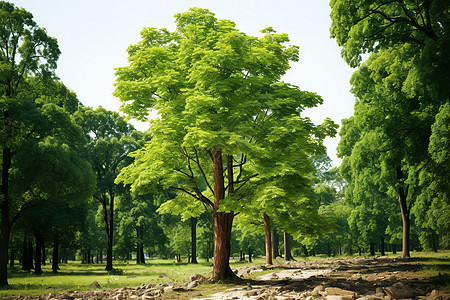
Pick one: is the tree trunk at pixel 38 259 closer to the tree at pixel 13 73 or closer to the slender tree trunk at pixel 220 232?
the tree at pixel 13 73

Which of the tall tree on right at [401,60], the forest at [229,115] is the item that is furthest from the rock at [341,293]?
the tall tree on right at [401,60]

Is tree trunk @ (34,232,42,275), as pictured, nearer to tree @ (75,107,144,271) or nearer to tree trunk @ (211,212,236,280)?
tree @ (75,107,144,271)

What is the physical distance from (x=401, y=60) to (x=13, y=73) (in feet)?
71.3

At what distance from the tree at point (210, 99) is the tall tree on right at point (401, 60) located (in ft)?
10.4

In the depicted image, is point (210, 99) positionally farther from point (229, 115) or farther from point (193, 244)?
point (193, 244)

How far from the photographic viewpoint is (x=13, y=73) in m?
21.3

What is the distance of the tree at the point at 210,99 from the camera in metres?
14.0

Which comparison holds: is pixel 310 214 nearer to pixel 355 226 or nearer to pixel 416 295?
pixel 416 295

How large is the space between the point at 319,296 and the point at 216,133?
6.63 metres

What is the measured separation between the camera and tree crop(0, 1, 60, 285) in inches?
797

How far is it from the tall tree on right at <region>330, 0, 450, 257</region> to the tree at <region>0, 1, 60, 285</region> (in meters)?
18.1

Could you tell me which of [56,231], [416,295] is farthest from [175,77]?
[56,231]

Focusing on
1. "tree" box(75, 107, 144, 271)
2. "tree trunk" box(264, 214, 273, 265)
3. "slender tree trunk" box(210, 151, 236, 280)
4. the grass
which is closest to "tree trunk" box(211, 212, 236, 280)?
"slender tree trunk" box(210, 151, 236, 280)

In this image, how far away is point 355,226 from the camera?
4509cm
